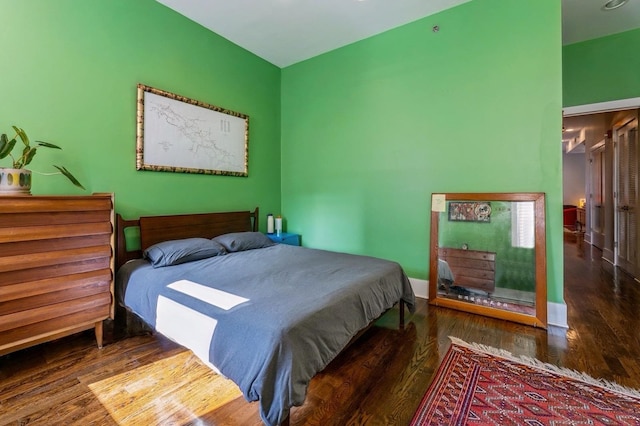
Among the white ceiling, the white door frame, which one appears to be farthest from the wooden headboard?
the white door frame

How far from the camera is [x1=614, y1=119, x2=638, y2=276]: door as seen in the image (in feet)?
12.6

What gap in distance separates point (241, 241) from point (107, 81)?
6.22 feet

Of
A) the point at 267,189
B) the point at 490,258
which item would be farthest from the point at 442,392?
the point at 267,189

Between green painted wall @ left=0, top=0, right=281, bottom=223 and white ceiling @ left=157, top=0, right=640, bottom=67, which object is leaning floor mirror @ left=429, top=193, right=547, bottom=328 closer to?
white ceiling @ left=157, top=0, right=640, bottom=67

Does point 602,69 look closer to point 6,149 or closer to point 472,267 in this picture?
point 472,267

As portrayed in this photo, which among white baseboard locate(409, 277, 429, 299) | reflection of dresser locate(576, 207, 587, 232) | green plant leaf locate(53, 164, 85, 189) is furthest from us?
reflection of dresser locate(576, 207, 587, 232)

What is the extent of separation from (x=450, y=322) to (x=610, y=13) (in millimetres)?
3660

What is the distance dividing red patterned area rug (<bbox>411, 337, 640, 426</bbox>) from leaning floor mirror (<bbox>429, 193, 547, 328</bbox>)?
804 mm

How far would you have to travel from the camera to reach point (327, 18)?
10.1 ft

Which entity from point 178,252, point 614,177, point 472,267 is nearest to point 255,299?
point 178,252

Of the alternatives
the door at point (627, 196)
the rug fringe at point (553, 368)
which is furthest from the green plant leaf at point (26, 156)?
the door at point (627, 196)

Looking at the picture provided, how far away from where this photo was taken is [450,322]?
256cm

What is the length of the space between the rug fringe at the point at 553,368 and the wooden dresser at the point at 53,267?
2741 millimetres

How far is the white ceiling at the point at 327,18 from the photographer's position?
286 centimetres
